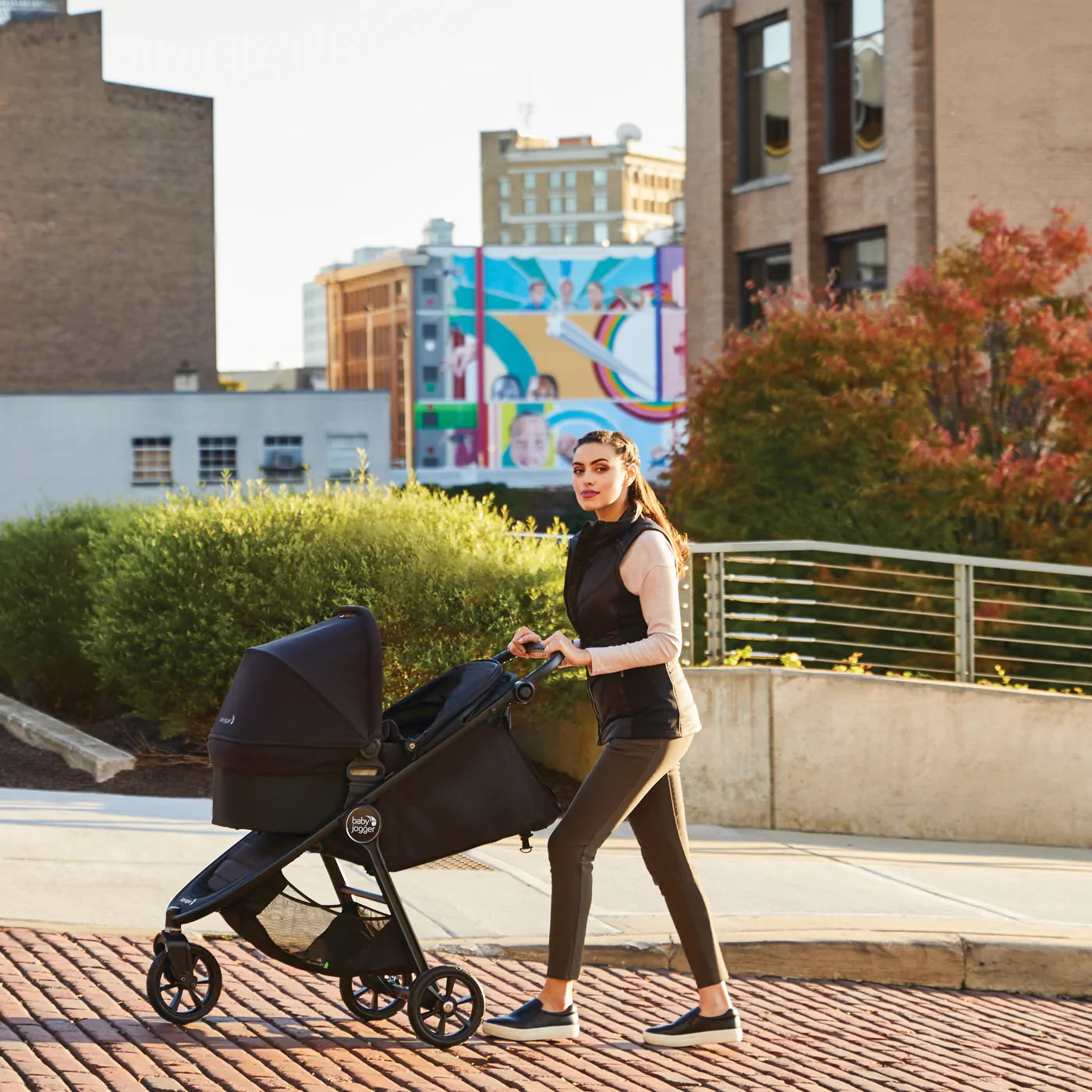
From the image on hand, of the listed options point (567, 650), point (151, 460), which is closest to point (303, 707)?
point (567, 650)

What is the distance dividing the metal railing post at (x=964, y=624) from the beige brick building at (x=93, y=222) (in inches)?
2138

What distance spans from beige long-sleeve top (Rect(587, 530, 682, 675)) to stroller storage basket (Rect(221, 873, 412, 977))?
1153mm

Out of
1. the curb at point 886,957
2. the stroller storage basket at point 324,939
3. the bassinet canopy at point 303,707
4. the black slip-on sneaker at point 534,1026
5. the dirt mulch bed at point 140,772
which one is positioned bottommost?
the curb at point 886,957

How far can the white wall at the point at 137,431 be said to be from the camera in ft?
177

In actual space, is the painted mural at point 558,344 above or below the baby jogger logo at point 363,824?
above

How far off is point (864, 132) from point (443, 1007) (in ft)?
68.4

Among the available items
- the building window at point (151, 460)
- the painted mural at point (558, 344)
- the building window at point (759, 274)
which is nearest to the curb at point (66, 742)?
the building window at point (759, 274)

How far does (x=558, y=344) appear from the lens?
132000 mm

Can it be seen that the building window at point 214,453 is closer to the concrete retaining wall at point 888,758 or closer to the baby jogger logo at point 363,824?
the concrete retaining wall at point 888,758

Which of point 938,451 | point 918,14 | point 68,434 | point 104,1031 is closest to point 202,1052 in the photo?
point 104,1031

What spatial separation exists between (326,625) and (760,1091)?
2092mm

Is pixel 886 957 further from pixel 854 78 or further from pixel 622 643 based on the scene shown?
pixel 854 78

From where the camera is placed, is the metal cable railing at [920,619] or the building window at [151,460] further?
the building window at [151,460]

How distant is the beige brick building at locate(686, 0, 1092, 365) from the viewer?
23.6 meters
